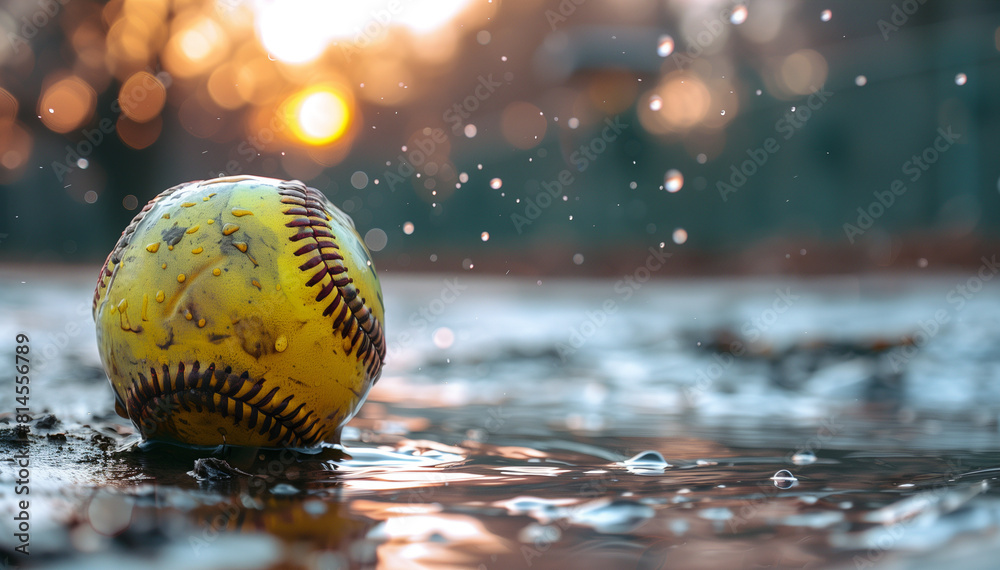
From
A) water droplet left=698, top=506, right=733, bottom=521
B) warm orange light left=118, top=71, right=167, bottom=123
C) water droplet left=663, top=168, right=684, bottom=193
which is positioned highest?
warm orange light left=118, top=71, right=167, bottom=123

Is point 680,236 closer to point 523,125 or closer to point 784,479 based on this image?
point 523,125

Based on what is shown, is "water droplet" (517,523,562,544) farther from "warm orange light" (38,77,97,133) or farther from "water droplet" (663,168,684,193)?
"warm orange light" (38,77,97,133)

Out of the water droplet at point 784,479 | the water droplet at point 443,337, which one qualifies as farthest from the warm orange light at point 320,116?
the water droplet at point 784,479

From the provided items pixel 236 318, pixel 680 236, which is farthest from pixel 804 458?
pixel 680 236

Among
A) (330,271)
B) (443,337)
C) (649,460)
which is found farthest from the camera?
(443,337)

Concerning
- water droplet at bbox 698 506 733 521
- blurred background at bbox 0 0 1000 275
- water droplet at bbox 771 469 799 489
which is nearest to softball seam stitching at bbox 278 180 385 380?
water droplet at bbox 698 506 733 521

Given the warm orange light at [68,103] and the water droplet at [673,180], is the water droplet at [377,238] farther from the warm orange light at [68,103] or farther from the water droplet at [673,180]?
the water droplet at [673,180]
